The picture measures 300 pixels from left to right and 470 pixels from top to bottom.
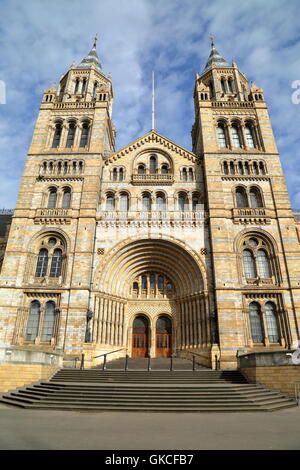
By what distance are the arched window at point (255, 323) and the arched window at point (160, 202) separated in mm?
9961

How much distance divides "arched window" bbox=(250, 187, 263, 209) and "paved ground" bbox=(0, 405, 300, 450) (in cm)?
1623

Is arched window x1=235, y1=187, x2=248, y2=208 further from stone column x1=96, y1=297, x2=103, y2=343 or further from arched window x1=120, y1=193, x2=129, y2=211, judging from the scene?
stone column x1=96, y1=297, x2=103, y2=343

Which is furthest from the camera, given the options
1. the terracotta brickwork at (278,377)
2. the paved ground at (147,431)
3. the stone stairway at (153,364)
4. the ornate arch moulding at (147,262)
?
the ornate arch moulding at (147,262)

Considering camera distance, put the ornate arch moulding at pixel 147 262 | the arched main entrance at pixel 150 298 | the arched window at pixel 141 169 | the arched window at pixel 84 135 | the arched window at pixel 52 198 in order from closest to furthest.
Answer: the arched main entrance at pixel 150 298 < the ornate arch moulding at pixel 147 262 < the arched window at pixel 52 198 < the arched window at pixel 141 169 < the arched window at pixel 84 135

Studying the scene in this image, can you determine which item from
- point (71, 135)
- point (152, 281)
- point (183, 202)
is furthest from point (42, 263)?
point (71, 135)

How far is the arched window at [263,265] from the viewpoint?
65.7ft

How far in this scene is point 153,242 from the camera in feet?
70.0

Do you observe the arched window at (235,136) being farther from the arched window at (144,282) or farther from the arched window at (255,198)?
the arched window at (144,282)

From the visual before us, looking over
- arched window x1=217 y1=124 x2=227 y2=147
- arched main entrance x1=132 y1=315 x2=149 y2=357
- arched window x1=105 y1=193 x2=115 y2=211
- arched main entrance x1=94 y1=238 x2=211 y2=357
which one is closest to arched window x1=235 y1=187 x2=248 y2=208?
arched window x1=217 y1=124 x2=227 y2=147

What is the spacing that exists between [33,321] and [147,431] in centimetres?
1461

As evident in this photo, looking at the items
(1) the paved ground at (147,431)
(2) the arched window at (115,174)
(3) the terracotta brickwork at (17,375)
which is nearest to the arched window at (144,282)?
(2) the arched window at (115,174)

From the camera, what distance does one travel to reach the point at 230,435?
243 inches
